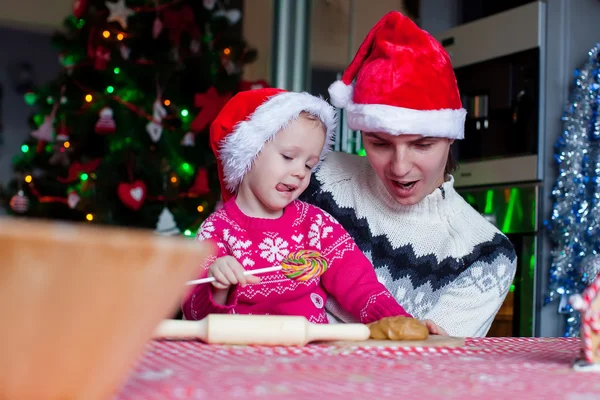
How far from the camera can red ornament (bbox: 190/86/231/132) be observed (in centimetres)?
427

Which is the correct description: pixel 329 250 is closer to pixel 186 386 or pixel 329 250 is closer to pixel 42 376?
pixel 186 386

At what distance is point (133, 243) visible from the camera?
33 cm

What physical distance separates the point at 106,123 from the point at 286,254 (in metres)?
2.99

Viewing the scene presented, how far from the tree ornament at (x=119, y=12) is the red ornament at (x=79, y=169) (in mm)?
835

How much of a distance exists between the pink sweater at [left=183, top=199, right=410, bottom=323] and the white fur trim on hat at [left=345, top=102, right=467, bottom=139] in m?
0.24

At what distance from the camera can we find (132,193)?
405 cm

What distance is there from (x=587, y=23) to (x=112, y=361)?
3581mm

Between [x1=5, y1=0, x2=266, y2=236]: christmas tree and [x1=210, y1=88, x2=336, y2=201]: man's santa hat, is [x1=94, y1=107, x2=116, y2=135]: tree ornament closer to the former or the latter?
[x1=5, y1=0, x2=266, y2=236]: christmas tree

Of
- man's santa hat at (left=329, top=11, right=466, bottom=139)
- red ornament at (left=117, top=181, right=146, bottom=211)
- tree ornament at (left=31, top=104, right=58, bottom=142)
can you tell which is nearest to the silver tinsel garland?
man's santa hat at (left=329, top=11, right=466, bottom=139)

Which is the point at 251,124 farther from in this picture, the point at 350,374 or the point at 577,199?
the point at 577,199

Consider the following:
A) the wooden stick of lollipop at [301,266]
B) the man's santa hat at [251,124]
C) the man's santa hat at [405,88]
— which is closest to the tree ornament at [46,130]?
the man's santa hat at [251,124]

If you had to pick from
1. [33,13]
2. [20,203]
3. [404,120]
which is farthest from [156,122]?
[33,13]

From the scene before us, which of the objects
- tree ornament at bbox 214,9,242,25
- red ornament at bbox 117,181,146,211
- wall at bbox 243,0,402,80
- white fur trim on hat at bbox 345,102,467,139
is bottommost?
red ornament at bbox 117,181,146,211

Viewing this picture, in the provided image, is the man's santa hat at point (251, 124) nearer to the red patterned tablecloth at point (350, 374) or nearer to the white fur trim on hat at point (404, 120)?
the white fur trim on hat at point (404, 120)
